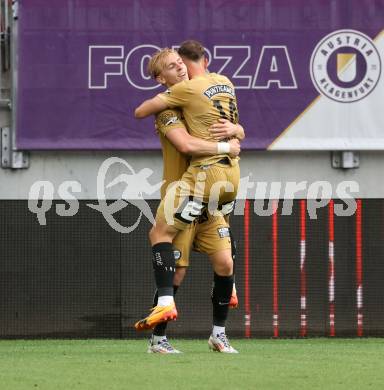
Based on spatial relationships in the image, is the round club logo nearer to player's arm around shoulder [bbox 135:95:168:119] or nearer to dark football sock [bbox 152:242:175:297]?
player's arm around shoulder [bbox 135:95:168:119]

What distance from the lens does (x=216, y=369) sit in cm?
484

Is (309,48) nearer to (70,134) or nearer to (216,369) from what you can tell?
(70,134)

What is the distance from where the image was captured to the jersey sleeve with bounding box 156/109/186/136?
19.2 feet

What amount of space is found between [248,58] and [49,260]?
2.91m

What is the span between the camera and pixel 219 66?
1147cm

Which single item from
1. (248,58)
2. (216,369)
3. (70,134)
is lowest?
(216,369)

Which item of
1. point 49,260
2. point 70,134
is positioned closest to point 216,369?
point 49,260

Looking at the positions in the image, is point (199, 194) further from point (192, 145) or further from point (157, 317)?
point (157, 317)

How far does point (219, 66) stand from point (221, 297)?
5.65m

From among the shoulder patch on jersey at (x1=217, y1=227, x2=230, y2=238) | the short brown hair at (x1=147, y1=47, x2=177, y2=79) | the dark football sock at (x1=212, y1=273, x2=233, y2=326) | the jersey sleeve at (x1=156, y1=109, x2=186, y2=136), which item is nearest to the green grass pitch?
the dark football sock at (x1=212, y1=273, x2=233, y2=326)

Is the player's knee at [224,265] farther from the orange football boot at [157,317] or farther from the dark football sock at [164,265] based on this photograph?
the orange football boot at [157,317]

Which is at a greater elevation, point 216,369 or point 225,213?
point 225,213

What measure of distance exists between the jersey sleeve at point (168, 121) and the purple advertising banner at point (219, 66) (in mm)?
5490

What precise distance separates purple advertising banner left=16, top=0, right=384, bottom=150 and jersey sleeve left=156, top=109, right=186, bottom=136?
549cm
